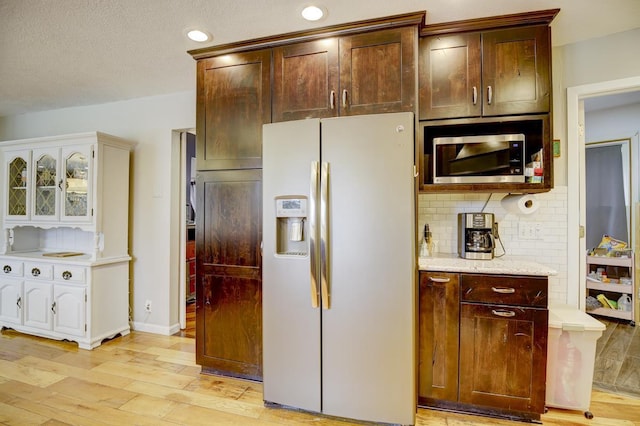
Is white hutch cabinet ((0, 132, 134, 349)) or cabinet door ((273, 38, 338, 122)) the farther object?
white hutch cabinet ((0, 132, 134, 349))

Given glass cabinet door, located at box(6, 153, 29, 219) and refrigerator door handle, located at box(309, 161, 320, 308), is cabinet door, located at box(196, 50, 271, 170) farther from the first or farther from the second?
glass cabinet door, located at box(6, 153, 29, 219)

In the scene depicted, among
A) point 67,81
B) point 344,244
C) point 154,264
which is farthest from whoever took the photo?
point 154,264

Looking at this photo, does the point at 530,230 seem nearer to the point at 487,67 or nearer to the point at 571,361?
the point at 571,361

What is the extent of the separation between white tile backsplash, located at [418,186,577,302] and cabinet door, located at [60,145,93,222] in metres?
3.11

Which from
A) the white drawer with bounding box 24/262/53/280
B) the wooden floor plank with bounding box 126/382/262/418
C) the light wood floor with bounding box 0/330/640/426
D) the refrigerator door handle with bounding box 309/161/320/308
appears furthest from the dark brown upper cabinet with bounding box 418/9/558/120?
the white drawer with bounding box 24/262/53/280

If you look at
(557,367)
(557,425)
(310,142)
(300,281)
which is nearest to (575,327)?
(557,367)

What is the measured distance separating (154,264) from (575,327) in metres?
3.56

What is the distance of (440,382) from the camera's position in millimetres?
1934

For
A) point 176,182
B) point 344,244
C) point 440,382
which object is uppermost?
point 176,182

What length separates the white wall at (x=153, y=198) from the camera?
127 inches

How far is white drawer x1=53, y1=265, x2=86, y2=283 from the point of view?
113 inches

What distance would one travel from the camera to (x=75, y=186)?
3082mm

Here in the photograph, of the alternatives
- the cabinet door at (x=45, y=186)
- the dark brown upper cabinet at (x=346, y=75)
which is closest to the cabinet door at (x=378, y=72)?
the dark brown upper cabinet at (x=346, y=75)

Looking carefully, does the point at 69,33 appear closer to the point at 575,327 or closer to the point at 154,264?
the point at 154,264
